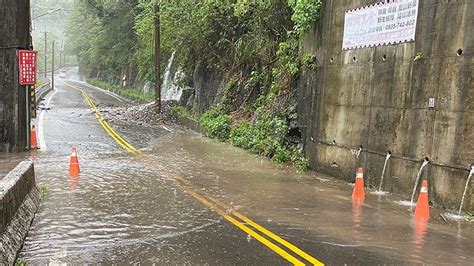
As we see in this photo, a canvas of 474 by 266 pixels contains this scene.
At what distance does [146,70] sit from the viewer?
1596 inches

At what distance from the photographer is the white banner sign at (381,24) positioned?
10.5 metres

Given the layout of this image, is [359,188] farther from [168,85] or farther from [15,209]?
[168,85]

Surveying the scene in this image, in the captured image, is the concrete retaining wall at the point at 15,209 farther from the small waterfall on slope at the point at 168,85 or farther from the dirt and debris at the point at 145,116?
the small waterfall on slope at the point at 168,85

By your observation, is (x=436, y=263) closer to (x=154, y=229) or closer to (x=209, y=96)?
(x=154, y=229)

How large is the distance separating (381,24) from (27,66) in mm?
10994

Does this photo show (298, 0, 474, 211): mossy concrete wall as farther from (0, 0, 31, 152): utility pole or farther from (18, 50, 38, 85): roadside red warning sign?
(0, 0, 31, 152): utility pole

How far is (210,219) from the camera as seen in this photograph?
26.3ft

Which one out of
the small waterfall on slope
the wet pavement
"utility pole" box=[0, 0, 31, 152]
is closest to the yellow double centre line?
the wet pavement

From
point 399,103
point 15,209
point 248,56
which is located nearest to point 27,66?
point 248,56

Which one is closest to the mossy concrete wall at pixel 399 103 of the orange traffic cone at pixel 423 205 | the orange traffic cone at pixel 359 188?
the orange traffic cone at pixel 423 205

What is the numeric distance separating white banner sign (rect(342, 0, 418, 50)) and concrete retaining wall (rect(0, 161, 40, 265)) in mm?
8249

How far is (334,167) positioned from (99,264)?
8319 millimetres

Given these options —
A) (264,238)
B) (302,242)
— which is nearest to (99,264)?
(264,238)

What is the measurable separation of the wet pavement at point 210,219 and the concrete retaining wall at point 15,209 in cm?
19
